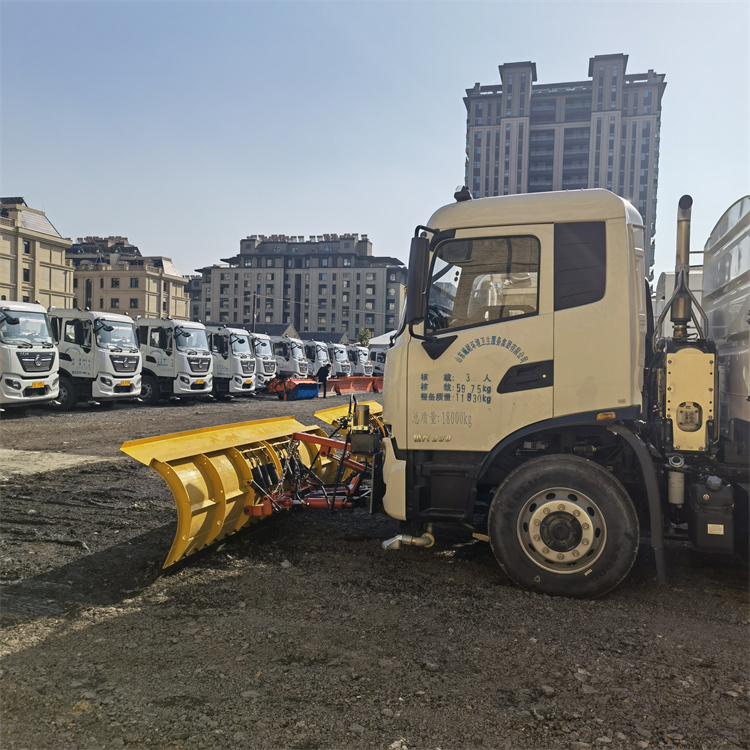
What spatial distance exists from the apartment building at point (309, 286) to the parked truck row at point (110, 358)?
94.6m

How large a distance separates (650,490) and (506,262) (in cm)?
188

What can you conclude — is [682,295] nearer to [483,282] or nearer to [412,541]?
[483,282]

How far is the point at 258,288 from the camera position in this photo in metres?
128

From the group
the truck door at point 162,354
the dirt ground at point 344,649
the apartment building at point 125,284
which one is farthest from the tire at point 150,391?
the apartment building at point 125,284

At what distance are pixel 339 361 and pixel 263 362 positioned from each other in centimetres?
1256

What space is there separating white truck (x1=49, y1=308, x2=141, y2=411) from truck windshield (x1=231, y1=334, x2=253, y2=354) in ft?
22.3

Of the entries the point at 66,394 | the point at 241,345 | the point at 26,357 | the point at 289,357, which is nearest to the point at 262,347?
the point at 241,345

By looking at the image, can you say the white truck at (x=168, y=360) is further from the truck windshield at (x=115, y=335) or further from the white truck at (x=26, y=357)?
the white truck at (x=26, y=357)

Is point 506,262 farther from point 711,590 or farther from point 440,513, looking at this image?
point 711,590

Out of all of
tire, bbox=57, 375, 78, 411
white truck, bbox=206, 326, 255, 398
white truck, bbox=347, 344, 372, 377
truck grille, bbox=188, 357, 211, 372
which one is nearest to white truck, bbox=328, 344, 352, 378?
white truck, bbox=347, 344, 372, 377

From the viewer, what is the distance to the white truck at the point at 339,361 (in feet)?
132

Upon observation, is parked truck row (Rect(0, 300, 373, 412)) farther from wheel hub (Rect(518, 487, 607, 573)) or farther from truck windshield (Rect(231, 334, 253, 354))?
wheel hub (Rect(518, 487, 607, 573))

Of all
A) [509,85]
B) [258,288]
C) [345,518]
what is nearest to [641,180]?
[509,85]

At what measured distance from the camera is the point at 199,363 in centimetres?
2277
